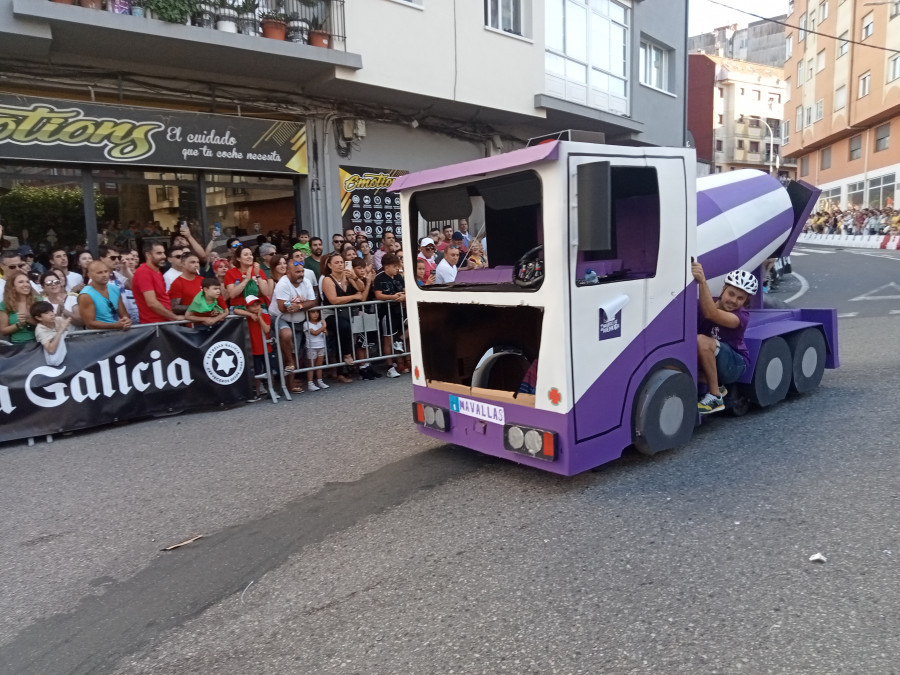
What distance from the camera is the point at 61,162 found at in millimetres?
9891

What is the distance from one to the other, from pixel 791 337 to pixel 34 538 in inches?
263

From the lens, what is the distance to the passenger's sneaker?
18.6 feet

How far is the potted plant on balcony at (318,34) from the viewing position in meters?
11.0

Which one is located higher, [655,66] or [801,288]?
[655,66]

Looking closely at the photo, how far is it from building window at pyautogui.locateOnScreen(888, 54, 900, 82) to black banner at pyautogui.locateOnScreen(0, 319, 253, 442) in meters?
40.2

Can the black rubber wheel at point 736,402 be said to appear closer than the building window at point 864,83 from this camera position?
Yes

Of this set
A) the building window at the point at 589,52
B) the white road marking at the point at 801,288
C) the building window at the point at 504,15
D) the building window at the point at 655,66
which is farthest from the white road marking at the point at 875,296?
the building window at the point at 504,15

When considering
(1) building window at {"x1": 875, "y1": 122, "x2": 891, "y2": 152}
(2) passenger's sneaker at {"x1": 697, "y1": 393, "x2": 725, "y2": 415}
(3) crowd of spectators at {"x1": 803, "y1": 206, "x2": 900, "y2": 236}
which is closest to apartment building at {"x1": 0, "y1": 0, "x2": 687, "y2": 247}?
(2) passenger's sneaker at {"x1": 697, "y1": 393, "x2": 725, "y2": 415}

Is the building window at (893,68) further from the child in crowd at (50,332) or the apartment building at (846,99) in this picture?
the child in crowd at (50,332)

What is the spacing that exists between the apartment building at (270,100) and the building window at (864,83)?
31410 millimetres

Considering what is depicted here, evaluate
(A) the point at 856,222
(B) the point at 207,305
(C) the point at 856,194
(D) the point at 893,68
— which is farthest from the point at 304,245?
(C) the point at 856,194

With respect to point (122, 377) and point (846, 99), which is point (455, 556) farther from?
point (846, 99)

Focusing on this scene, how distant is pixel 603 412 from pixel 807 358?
130 inches

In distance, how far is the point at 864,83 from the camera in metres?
39.6
